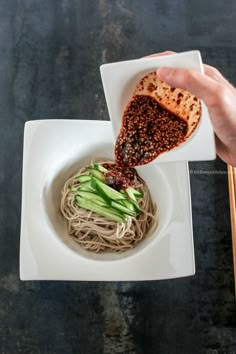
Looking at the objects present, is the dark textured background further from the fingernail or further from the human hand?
the fingernail

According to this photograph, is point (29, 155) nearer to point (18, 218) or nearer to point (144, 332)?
point (18, 218)

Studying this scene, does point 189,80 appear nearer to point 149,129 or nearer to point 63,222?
point 149,129

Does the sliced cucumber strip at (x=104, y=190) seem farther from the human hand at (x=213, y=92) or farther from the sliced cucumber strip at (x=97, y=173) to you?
the human hand at (x=213, y=92)

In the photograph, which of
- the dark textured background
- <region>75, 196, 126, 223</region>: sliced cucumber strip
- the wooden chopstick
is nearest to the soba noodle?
<region>75, 196, 126, 223</region>: sliced cucumber strip

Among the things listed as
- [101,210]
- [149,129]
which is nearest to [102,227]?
[101,210]

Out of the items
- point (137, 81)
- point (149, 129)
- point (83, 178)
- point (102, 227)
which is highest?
point (137, 81)

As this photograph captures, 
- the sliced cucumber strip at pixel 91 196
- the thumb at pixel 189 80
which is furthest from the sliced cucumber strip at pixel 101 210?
the thumb at pixel 189 80
